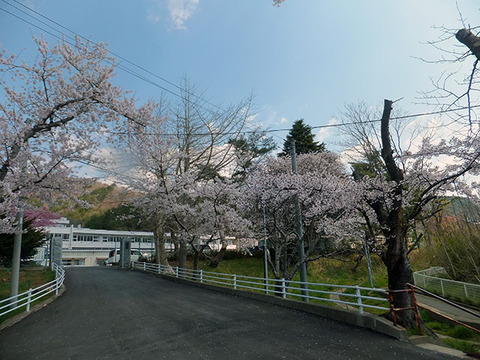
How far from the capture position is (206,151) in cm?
2345

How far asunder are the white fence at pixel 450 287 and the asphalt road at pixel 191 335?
642 cm

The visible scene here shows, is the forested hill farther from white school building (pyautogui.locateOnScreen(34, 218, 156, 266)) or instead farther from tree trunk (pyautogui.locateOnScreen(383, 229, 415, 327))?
tree trunk (pyautogui.locateOnScreen(383, 229, 415, 327))

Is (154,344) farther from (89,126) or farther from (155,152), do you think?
(155,152)

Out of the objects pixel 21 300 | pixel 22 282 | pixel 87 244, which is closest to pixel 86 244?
pixel 87 244

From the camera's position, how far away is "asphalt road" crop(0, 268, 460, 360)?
5.88m

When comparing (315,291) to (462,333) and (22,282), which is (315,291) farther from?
(22,282)

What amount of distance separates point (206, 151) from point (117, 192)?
8.78 meters

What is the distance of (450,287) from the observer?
12109 millimetres

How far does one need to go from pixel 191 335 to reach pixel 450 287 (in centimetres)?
1123

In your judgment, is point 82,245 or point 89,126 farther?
point 82,245

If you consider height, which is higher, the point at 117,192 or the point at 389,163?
the point at 117,192

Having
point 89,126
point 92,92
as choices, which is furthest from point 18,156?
point 92,92

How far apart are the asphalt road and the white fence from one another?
21.0ft

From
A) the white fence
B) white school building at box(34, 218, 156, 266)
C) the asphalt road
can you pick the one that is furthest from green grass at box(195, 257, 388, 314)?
white school building at box(34, 218, 156, 266)
